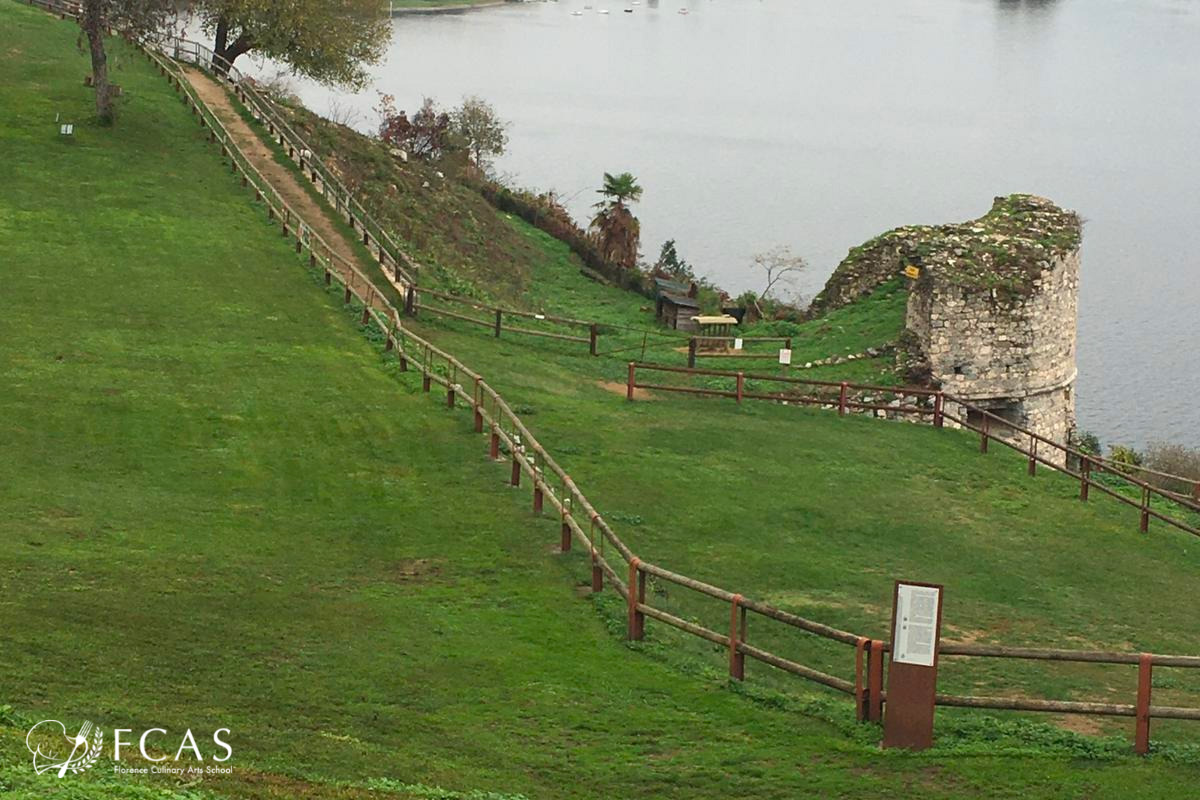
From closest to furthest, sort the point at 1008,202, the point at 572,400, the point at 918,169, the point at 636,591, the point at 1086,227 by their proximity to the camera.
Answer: the point at 636,591 < the point at 572,400 < the point at 1008,202 < the point at 1086,227 < the point at 918,169

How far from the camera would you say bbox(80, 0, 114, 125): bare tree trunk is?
49000 millimetres

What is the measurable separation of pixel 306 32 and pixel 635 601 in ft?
139

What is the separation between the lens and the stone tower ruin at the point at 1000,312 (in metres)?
38.2

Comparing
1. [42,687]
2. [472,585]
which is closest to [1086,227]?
[472,585]

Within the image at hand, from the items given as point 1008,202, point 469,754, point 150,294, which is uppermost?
point 1008,202

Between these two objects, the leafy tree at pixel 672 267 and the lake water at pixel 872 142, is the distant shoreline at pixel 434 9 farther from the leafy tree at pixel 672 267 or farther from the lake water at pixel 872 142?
the leafy tree at pixel 672 267

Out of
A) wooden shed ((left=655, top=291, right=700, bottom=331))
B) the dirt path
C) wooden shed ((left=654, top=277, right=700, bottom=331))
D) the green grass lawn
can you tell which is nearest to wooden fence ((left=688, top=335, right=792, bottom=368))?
the green grass lawn

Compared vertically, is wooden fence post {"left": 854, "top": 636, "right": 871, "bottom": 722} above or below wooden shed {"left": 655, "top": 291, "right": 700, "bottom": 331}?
below

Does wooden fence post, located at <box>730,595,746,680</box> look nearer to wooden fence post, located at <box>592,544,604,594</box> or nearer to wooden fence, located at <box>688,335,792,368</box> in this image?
wooden fence post, located at <box>592,544,604,594</box>

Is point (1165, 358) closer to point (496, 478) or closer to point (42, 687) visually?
point (496, 478)

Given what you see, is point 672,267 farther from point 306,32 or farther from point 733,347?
point 733,347

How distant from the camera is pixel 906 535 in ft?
87.0

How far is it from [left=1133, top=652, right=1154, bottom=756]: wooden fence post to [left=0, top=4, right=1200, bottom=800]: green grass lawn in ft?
0.76

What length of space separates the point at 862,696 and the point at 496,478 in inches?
413
